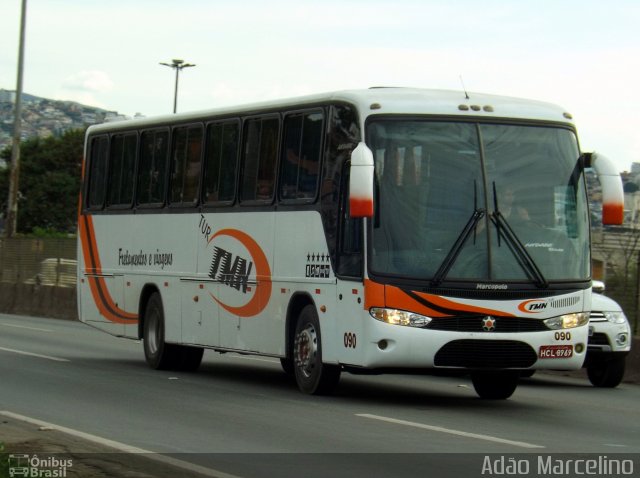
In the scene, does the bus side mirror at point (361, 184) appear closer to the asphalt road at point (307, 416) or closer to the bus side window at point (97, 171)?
the asphalt road at point (307, 416)

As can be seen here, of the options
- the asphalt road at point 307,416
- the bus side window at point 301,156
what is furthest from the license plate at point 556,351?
the bus side window at point 301,156

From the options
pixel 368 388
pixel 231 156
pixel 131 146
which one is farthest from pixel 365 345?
pixel 131 146

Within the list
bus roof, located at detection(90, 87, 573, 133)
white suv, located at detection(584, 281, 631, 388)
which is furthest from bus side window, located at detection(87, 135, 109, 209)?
white suv, located at detection(584, 281, 631, 388)

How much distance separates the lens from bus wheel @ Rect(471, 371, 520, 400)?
15.7 meters

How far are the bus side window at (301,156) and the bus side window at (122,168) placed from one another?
4.66m

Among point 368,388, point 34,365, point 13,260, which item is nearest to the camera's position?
point 368,388

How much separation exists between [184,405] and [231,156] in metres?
4.24

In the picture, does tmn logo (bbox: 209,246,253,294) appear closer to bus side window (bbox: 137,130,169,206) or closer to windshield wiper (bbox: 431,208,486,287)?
bus side window (bbox: 137,130,169,206)

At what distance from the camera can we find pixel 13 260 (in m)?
40.4

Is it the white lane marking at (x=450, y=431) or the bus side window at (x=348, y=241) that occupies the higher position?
the bus side window at (x=348, y=241)

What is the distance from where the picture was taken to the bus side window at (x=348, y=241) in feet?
46.5

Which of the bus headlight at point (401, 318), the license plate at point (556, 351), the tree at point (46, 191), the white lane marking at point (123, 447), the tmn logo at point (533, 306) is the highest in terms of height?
the tree at point (46, 191)

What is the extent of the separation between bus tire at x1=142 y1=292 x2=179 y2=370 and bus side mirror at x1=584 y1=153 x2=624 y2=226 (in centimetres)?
670

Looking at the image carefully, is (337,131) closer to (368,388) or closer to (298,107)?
(298,107)
